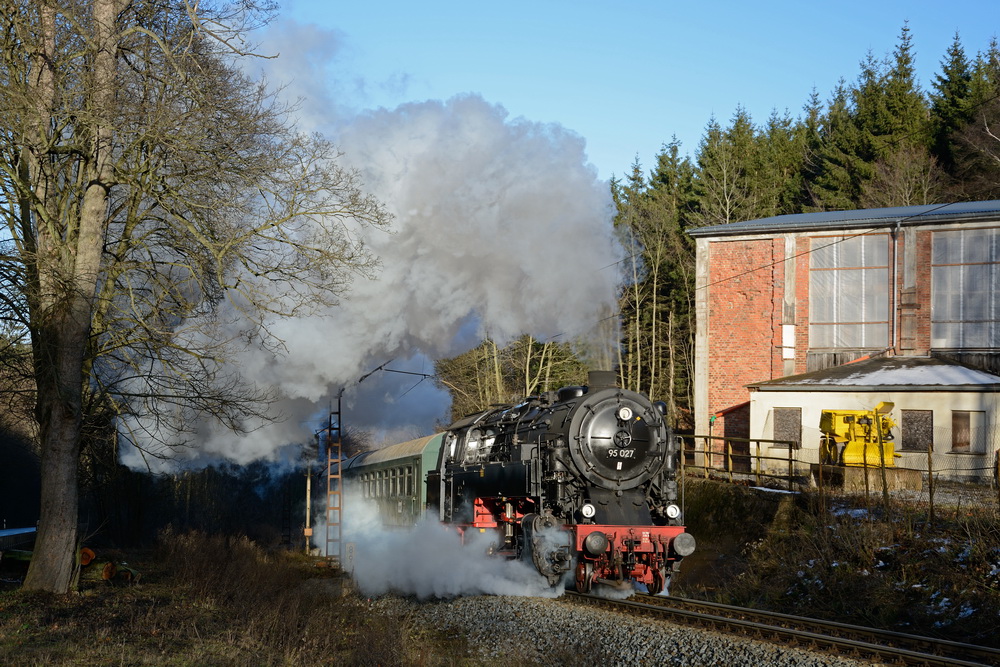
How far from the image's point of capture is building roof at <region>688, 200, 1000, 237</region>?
966 inches

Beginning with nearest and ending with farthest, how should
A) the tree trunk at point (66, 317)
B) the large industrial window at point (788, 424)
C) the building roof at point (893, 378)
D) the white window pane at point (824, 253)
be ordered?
the tree trunk at point (66, 317), the building roof at point (893, 378), the large industrial window at point (788, 424), the white window pane at point (824, 253)

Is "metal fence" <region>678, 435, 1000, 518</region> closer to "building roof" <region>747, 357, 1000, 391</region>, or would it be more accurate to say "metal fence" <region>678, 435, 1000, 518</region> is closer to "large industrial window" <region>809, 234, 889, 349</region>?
"building roof" <region>747, 357, 1000, 391</region>

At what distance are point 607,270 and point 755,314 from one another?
259 inches

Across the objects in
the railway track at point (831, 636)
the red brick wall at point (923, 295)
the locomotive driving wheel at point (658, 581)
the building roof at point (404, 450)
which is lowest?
the locomotive driving wheel at point (658, 581)

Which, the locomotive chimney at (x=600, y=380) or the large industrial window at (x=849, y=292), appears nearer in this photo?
the locomotive chimney at (x=600, y=380)

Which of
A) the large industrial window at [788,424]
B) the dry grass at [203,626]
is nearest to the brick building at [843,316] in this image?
the large industrial window at [788,424]

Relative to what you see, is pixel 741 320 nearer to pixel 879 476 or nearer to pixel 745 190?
pixel 879 476

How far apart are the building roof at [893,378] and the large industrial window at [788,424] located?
0.58 metres

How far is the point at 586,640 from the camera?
996cm

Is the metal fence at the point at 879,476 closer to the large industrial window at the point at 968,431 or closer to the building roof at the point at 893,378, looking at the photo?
the large industrial window at the point at 968,431

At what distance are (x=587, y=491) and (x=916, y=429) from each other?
12.7m

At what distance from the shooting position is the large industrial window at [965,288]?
24.4m

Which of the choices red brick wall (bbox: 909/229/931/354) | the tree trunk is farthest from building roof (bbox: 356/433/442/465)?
red brick wall (bbox: 909/229/931/354)

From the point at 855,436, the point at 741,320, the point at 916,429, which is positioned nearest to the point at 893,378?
the point at 916,429
